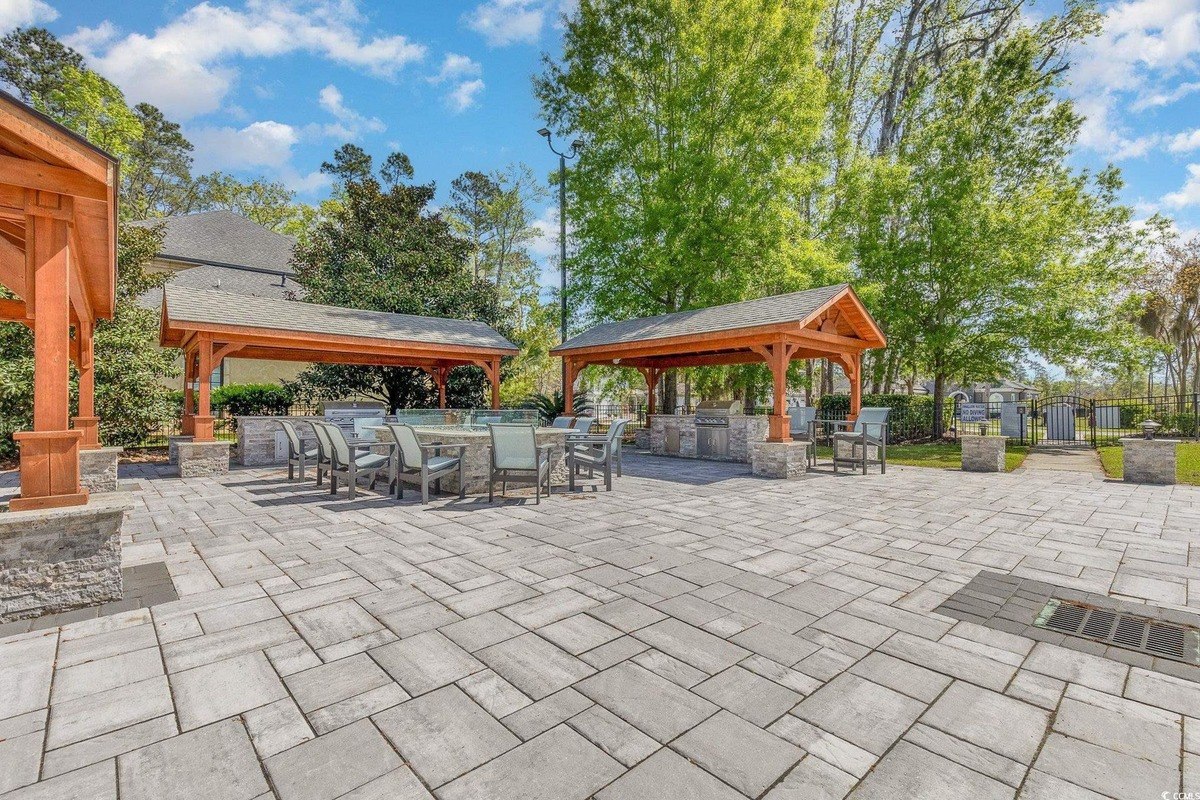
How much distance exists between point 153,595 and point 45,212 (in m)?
2.32

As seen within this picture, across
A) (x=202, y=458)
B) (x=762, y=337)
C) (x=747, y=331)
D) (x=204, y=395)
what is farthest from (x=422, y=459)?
(x=762, y=337)

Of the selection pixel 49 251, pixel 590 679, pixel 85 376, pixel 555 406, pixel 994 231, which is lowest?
pixel 590 679

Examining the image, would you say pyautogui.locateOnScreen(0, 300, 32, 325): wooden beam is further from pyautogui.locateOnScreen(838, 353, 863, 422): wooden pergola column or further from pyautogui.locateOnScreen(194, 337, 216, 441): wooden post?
pyautogui.locateOnScreen(838, 353, 863, 422): wooden pergola column

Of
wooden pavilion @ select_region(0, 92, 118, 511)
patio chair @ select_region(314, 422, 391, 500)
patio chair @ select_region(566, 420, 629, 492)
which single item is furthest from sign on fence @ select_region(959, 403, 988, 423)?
wooden pavilion @ select_region(0, 92, 118, 511)

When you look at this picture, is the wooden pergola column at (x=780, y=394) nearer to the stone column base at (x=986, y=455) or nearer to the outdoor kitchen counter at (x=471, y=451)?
the stone column base at (x=986, y=455)

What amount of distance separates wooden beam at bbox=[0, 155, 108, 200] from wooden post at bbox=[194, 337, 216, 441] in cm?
623

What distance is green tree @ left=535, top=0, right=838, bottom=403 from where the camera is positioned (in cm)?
1348

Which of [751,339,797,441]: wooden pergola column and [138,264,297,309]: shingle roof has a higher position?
[138,264,297,309]: shingle roof

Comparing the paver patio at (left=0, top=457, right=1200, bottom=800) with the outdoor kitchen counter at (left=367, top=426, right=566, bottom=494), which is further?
the outdoor kitchen counter at (left=367, top=426, right=566, bottom=494)

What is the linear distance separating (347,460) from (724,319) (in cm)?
666

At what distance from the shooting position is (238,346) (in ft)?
30.4

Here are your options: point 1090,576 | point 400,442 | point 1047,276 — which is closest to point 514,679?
point 1090,576

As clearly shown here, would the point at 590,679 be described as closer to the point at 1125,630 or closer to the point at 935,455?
the point at 1125,630

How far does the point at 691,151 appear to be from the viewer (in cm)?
1368
